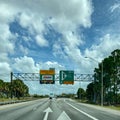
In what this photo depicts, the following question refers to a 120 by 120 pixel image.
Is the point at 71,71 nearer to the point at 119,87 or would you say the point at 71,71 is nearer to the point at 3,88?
the point at 119,87

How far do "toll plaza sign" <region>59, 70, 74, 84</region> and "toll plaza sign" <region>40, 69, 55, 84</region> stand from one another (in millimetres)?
2040

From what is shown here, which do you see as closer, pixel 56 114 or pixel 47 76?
pixel 56 114

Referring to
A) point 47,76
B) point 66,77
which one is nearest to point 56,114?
point 66,77

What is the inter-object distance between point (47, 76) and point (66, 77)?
15.5 ft

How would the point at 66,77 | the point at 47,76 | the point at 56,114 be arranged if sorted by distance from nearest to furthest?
the point at 56,114 → the point at 66,77 → the point at 47,76

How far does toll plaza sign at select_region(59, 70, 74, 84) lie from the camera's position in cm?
8022

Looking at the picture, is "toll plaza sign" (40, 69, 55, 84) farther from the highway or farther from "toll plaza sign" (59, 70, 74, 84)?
the highway

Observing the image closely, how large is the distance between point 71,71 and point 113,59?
10677 millimetres

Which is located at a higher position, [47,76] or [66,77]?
[47,76]

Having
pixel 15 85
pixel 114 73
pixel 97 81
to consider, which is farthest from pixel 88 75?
pixel 15 85

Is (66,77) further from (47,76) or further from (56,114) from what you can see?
(56,114)

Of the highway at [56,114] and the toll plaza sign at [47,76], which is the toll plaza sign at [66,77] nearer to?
the toll plaza sign at [47,76]

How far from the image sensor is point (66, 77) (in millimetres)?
81000

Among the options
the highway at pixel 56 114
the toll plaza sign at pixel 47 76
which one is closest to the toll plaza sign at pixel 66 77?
the toll plaza sign at pixel 47 76
